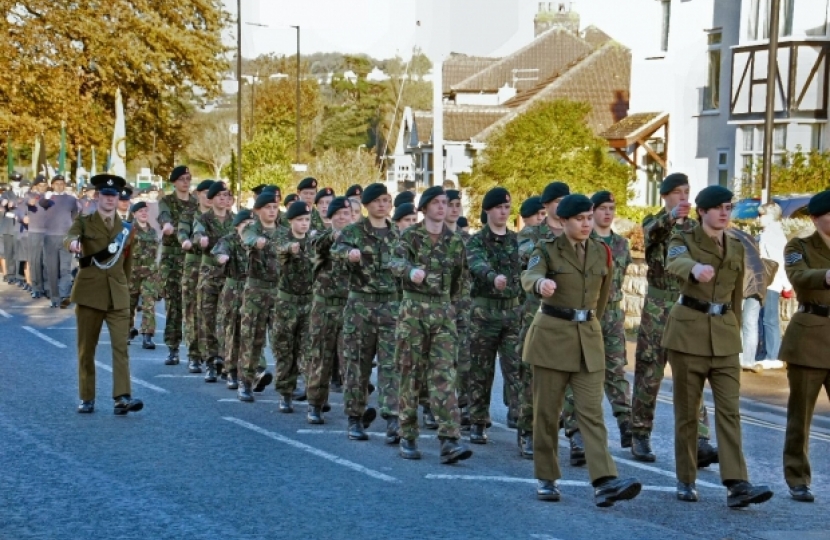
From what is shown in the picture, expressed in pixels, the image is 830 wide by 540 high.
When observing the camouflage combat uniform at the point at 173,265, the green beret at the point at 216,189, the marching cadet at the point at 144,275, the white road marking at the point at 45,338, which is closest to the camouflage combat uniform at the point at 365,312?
the green beret at the point at 216,189

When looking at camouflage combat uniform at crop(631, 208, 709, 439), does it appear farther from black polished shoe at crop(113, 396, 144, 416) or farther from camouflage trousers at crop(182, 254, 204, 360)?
camouflage trousers at crop(182, 254, 204, 360)

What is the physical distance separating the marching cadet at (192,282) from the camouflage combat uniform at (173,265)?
0.54 meters

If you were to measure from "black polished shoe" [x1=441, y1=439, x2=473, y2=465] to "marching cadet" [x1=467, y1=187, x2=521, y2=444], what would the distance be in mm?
1145

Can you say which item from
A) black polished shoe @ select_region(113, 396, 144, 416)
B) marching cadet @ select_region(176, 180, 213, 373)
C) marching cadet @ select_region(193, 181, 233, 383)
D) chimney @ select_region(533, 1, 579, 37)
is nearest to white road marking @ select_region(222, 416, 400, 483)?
black polished shoe @ select_region(113, 396, 144, 416)

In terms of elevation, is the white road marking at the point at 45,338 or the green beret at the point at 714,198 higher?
the green beret at the point at 714,198

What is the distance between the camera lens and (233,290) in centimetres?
1598

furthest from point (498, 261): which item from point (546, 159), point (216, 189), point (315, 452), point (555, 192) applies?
point (546, 159)

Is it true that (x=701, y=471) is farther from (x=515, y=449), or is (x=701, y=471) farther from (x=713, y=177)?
(x=713, y=177)

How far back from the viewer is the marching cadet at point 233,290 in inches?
624

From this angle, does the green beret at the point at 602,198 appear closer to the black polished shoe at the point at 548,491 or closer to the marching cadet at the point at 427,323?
the marching cadet at the point at 427,323

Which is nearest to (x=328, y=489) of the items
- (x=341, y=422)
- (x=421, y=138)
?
(x=341, y=422)

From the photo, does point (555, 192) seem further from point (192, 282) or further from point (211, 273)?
point (192, 282)

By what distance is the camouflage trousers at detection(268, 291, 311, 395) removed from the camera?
14.4m

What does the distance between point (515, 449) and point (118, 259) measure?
4.19 m
